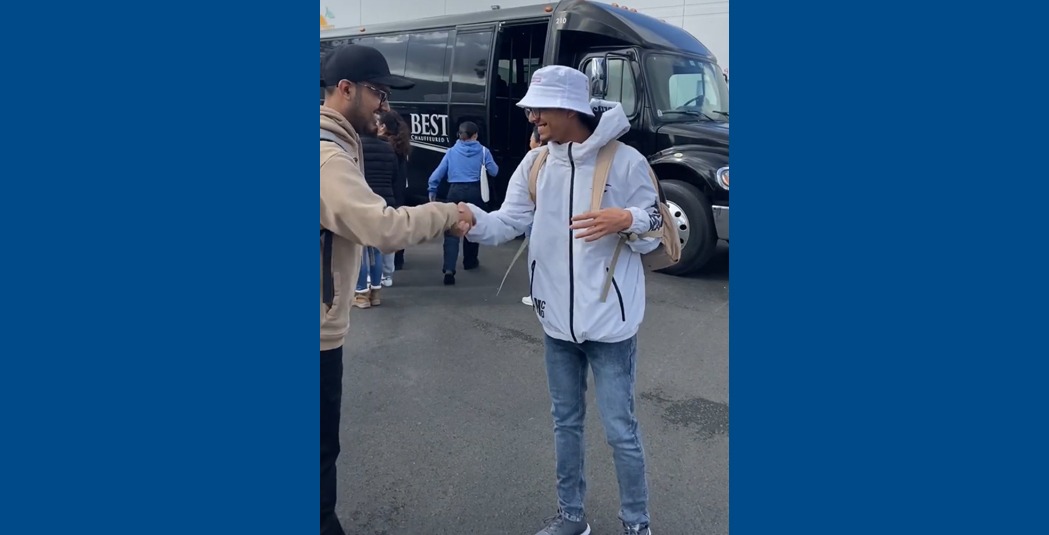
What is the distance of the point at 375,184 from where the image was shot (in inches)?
189

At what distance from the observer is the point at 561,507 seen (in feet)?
7.82

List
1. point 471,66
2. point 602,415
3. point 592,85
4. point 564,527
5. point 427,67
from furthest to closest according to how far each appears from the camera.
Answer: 1. point 427,67
2. point 471,66
3. point 592,85
4. point 564,527
5. point 602,415

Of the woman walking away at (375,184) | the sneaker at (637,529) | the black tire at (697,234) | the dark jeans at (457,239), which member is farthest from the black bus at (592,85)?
the sneaker at (637,529)

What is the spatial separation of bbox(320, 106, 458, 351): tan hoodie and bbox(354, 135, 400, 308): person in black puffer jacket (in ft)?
7.91

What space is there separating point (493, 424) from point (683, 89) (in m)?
5.10

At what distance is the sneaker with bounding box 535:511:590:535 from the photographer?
238 cm

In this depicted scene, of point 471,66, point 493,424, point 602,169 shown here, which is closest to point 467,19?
point 471,66

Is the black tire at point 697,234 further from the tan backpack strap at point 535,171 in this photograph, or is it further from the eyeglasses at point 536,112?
the eyeglasses at point 536,112

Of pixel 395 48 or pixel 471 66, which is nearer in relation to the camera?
pixel 471 66

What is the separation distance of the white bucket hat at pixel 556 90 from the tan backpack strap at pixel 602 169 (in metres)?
0.13

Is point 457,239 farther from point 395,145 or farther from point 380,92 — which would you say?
point 380,92

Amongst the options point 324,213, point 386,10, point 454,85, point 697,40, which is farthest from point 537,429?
point 454,85

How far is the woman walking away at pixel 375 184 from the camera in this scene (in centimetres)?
473

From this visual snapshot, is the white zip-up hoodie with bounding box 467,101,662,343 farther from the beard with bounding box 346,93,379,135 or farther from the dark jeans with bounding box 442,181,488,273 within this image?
the dark jeans with bounding box 442,181,488,273
